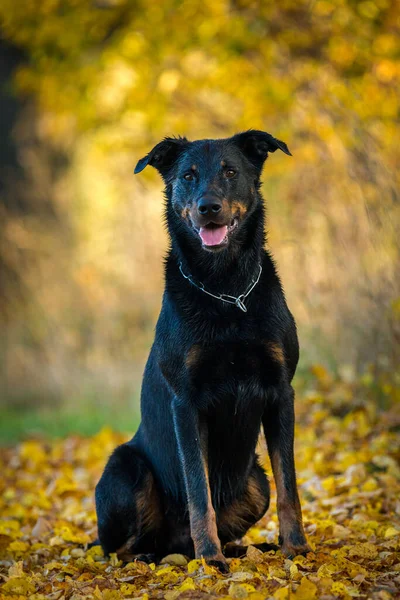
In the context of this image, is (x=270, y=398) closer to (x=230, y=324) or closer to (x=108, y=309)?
(x=230, y=324)

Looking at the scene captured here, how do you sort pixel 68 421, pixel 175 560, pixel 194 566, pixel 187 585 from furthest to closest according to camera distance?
pixel 68 421
pixel 175 560
pixel 194 566
pixel 187 585

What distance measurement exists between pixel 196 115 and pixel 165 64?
94 cm

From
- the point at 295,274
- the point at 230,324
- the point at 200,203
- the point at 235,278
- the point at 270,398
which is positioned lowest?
the point at 270,398

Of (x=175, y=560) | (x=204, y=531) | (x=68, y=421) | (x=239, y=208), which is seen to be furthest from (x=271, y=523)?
(x=68, y=421)

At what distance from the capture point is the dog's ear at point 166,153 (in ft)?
15.2

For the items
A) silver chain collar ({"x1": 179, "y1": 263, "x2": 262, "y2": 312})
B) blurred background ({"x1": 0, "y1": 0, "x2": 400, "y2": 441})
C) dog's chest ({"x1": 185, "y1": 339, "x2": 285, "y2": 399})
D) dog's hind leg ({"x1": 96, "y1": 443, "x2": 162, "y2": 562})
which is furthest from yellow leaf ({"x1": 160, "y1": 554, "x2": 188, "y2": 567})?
blurred background ({"x1": 0, "y1": 0, "x2": 400, "y2": 441})

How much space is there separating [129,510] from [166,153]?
202 cm

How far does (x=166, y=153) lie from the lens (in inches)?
186

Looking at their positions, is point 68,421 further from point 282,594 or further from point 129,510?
point 282,594

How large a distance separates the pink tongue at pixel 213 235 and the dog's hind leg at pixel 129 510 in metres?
1.32

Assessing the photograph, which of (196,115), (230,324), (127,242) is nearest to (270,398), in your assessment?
(230,324)

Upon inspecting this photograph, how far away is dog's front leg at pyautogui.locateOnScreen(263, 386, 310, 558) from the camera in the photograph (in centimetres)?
412

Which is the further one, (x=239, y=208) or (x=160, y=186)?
(x=160, y=186)

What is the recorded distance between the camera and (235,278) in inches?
171
